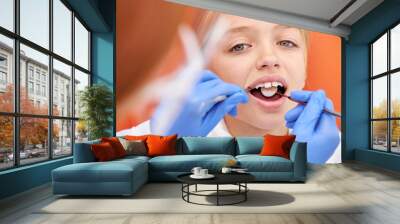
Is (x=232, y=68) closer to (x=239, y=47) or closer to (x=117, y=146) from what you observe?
(x=239, y=47)

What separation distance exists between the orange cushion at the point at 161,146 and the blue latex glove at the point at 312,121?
358cm

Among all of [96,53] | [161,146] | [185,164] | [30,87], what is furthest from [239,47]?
[30,87]

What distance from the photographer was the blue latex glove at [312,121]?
30.3 ft

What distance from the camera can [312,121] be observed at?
9258 mm

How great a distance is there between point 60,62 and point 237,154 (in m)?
3.66

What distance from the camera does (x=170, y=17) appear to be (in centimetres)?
921

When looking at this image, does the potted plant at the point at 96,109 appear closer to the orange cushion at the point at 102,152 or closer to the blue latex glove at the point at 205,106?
the blue latex glove at the point at 205,106

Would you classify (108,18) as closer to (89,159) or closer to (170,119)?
(170,119)

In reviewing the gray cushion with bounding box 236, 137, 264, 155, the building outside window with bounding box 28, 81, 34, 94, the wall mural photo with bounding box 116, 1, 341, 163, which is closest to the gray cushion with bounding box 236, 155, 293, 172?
the gray cushion with bounding box 236, 137, 264, 155

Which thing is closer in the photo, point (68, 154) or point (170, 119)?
point (68, 154)

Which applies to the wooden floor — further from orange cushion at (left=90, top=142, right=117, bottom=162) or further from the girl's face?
the girl's face

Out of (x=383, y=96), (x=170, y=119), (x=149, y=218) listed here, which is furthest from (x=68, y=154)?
(x=383, y=96)

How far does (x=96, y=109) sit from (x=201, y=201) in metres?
4.23

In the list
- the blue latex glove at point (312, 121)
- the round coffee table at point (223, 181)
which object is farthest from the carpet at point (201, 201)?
the blue latex glove at point (312, 121)
